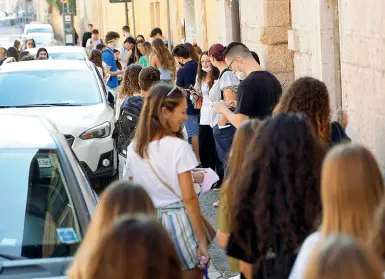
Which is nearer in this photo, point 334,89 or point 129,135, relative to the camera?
point 129,135

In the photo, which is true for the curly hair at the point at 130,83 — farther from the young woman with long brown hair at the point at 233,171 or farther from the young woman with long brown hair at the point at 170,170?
the young woman with long brown hair at the point at 233,171

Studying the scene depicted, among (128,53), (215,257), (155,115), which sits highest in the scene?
(155,115)

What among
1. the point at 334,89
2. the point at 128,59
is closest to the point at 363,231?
the point at 334,89

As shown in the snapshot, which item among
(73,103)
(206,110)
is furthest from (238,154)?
(73,103)

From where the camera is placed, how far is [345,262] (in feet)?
8.48

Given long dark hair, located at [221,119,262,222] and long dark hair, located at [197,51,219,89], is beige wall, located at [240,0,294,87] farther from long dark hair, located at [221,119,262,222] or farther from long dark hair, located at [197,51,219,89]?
long dark hair, located at [221,119,262,222]

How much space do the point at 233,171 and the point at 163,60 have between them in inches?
354

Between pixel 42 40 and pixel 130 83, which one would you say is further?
pixel 42 40

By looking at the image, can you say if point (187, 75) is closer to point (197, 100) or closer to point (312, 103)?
point (197, 100)

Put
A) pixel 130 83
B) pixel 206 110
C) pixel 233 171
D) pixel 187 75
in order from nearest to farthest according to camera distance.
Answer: pixel 233 171, pixel 130 83, pixel 206 110, pixel 187 75

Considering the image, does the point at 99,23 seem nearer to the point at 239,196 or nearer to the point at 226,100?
the point at 226,100

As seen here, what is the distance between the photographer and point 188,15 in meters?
27.2

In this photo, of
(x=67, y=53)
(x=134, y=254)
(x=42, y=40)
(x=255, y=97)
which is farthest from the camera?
(x=42, y=40)

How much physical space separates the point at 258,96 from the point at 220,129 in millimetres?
1907
